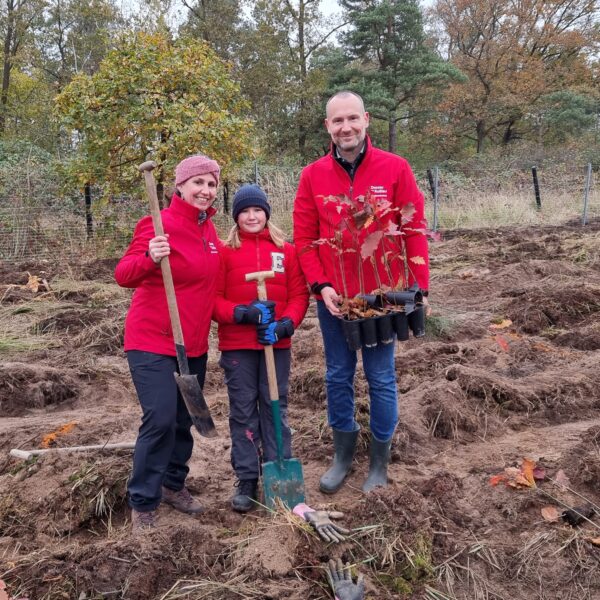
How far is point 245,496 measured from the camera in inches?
120

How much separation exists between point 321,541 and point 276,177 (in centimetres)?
1162

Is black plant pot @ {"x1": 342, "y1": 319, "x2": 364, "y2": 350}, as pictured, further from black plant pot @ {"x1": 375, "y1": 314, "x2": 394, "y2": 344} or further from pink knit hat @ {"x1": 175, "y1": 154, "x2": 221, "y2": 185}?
pink knit hat @ {"x1": 175, "y1": 154, "x2": 221, "y2": 185}

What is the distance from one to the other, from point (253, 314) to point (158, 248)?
22.5 inches

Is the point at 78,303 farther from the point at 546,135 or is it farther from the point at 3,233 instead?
the point at 546,135

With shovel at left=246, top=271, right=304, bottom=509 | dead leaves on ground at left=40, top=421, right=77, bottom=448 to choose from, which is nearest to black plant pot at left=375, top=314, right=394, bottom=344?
shovel at left=246, top=271, right=304, bottom=509

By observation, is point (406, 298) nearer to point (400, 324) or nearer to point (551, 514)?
point (400, 324)

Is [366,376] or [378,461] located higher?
[366,376]

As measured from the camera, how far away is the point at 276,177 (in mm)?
13328

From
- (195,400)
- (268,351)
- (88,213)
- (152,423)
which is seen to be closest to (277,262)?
(268,351)

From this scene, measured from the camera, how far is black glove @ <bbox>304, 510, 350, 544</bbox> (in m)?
2.39

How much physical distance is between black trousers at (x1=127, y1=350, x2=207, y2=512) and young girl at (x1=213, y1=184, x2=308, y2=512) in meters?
0.34

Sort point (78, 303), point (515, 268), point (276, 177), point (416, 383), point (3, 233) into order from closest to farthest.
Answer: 1. point (416, 383)
2. point (78, 303)
3. point (515, 268)
4. point (3, 233)
5. point (276, 177)

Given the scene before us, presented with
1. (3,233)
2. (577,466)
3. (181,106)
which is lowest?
(577,466)

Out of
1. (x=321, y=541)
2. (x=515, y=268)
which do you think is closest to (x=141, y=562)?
(x=321, y=541)
